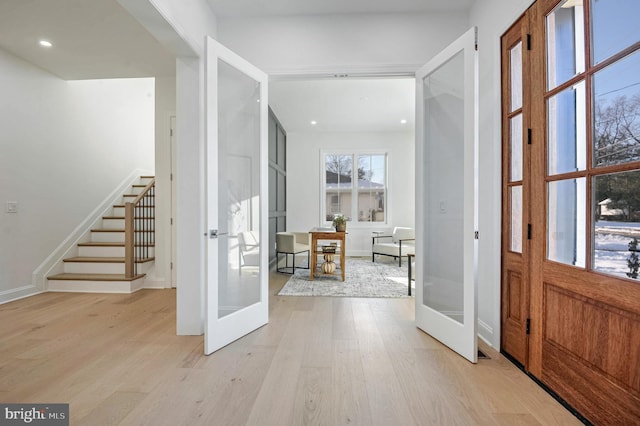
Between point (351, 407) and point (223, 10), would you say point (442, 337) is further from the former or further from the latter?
point (223, 10)

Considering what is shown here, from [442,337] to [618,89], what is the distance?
1.91 metres

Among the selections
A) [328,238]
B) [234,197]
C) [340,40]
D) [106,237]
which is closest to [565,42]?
[340,40]

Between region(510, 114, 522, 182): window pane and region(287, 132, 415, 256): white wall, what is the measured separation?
200 inches

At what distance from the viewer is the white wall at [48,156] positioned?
3.61m

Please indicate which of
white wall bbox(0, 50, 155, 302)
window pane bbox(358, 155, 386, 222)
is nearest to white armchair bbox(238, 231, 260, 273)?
white wall bbox(0, 50, 155, 302)

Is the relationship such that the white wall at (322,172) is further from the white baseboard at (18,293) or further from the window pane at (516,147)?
the window pane at (516,147)

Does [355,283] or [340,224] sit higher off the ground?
[340,224]

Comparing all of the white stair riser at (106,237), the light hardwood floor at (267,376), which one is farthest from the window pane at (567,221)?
the white stair riser at (106,237)

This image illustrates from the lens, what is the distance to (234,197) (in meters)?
2.66

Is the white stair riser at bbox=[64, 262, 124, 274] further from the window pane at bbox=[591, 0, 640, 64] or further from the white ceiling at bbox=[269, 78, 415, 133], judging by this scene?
the window pane at bbox=[591, 0, 640, 64]

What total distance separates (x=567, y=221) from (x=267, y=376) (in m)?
2.01

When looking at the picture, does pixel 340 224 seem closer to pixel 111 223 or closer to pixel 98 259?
pixel 98 259

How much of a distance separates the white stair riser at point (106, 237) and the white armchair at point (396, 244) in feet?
14.9

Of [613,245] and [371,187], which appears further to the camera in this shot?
[371,187]
